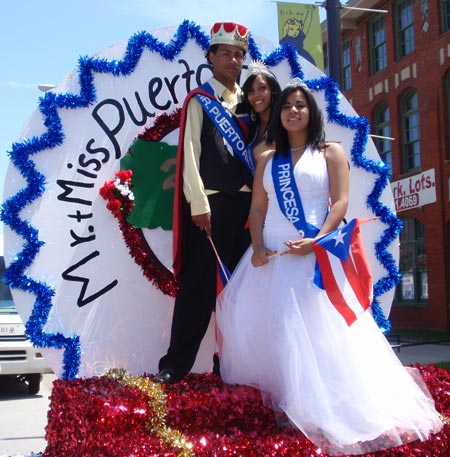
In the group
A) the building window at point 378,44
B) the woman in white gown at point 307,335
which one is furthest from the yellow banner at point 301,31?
the building window at point 378,44

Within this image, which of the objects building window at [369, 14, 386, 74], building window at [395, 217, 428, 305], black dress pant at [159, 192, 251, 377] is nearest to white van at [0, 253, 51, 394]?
black dress pant at [159, 192, 251, 377]

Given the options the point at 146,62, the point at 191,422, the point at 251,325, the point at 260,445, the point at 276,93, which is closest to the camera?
the point at 260,445

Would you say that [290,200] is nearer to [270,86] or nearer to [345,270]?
[345,270]

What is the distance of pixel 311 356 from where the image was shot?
124 inches

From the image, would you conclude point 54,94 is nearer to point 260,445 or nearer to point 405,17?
point 260,445

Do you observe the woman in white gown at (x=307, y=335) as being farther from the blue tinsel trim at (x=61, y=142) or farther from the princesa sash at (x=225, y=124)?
the blue tinsel trim at (x=61, y=142)

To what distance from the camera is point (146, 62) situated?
13.9 feet

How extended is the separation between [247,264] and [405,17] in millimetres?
17389

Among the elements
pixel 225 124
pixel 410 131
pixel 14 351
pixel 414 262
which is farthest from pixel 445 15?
pixel 225 124

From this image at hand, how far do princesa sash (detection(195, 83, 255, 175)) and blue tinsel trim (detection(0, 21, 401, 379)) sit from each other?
0.58 metres

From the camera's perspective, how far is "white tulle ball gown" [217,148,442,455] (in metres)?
3.01

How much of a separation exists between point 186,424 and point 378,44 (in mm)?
19081

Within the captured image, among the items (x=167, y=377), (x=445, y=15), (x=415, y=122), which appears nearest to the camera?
(x=167, y=377)

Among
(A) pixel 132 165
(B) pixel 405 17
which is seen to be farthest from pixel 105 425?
(B) pixel 405 17
